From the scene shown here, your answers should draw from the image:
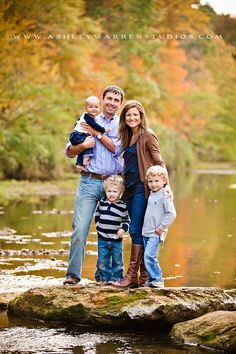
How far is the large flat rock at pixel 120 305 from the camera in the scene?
27.9 ft

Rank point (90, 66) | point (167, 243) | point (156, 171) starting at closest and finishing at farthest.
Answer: point (156, 171), point (167, 243), point (90, 66)

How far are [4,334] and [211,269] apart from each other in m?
4.73

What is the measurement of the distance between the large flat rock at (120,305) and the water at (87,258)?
0.17 meters

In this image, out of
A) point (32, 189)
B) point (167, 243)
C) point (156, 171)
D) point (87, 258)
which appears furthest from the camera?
point (32, 189)

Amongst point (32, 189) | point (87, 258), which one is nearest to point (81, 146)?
point (87, 258)

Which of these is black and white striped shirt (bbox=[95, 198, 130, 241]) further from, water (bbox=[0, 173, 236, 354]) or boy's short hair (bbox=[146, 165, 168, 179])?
water (bbox=[0, 173, 236, 354])

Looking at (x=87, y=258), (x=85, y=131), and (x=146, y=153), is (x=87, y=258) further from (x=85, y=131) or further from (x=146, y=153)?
(x=146, y=153)

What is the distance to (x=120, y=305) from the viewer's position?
8609mm

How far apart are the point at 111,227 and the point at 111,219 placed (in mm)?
84

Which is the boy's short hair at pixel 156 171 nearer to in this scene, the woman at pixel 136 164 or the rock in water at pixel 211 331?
the woman at pixel 136 164

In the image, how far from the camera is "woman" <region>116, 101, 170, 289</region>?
9219 millimetres

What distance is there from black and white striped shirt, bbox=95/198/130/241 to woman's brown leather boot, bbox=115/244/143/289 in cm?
28

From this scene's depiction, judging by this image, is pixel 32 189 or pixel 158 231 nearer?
pixel 158 231

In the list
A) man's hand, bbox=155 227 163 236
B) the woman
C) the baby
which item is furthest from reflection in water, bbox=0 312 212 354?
the baby
